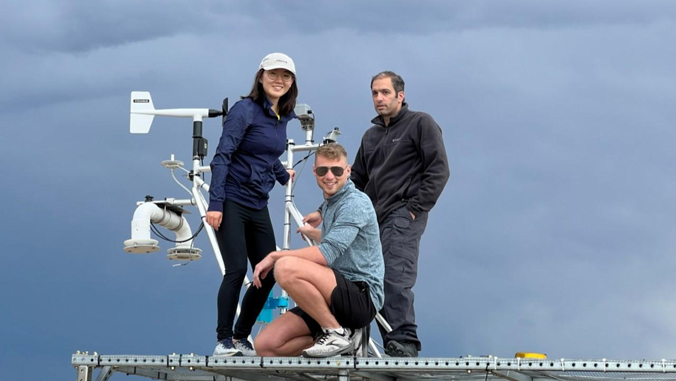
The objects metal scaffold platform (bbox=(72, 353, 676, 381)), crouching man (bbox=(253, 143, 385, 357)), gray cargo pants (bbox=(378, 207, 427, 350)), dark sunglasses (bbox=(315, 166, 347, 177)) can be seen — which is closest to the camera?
metal scaffold platform (bbox=(72, 353, 676, 381))

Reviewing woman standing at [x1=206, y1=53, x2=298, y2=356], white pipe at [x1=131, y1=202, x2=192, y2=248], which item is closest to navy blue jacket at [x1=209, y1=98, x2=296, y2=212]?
woman standing at [x1=206, y1=53, x2=298, y2=356]

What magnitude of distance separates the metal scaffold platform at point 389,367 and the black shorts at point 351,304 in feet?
0.67

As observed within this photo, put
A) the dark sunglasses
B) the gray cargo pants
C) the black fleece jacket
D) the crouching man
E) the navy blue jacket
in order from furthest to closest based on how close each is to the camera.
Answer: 1. the black fleece jacket
2. the gray cargo pants
3. the navy blue jacket
4. the dark sunglasses
5. the crouching man

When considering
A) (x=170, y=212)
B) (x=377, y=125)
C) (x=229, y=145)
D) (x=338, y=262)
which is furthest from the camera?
(x=170, y=212)

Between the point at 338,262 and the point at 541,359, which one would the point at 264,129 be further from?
the point at 541,359

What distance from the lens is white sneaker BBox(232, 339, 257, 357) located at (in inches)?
229

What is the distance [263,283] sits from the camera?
19.1 ft

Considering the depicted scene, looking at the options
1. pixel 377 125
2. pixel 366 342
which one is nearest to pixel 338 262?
pixel 366 342

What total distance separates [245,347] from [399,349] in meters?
0.90

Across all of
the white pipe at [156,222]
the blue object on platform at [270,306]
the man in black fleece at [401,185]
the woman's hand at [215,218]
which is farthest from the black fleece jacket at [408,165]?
the white pipe at [156,222]

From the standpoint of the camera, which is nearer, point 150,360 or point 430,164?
point 150,360

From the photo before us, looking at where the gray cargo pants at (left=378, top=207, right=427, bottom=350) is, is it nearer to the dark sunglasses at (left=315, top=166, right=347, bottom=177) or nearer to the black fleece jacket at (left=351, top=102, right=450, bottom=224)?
the black fleece jacket at (left=351, top=102, right=450, bottom=224)

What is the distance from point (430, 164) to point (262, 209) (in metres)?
1.14

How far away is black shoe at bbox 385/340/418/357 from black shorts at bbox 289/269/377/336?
56cm
